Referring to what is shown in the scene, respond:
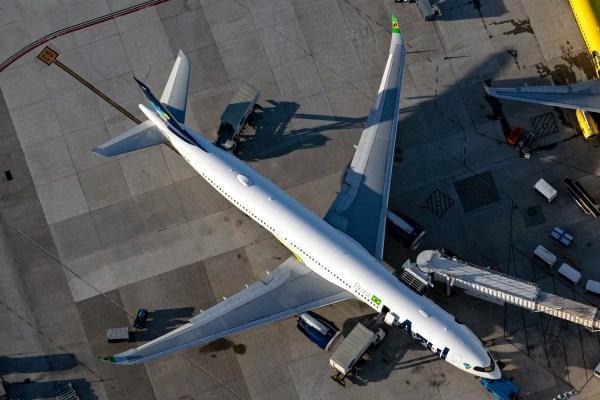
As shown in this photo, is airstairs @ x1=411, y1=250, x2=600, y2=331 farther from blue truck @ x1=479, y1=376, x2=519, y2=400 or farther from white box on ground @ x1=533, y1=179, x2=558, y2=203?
white box on ground @ x1=533, y1=179, x2=558, y2=203

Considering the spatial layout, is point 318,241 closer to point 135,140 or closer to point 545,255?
point 135,140

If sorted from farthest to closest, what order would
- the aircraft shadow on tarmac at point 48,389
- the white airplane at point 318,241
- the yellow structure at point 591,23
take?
the yellow structure at point 591,23, the aircraft shadow on tarmac at point 48,389, the white airplane at point 318,241

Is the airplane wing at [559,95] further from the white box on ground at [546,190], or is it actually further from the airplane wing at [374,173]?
the airplane wing at [374,173]

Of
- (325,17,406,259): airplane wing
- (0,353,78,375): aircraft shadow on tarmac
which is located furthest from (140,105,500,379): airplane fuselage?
(0,353,78,375): aircraft shadow on tarmac

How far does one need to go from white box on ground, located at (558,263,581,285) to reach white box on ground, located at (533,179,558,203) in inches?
204

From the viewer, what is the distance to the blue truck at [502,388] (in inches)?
1663

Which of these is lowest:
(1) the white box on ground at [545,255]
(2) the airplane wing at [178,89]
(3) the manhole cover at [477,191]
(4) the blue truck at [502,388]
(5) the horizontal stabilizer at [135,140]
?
(4) the blue truck at [502,388]

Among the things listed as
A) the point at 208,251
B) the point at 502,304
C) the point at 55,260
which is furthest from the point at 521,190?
the point at 55,260

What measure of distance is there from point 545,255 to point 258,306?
21610 millimetres

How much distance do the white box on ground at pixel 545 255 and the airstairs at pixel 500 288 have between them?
2.92 meters

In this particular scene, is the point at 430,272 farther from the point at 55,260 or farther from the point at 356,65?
the point at 55,260

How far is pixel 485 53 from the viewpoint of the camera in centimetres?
4922

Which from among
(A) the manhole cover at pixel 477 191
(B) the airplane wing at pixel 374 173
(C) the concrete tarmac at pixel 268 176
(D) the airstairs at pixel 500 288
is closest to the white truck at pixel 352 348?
(C) the concrete tarmac at pixel 268 176

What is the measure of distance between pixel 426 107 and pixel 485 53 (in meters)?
6.75
